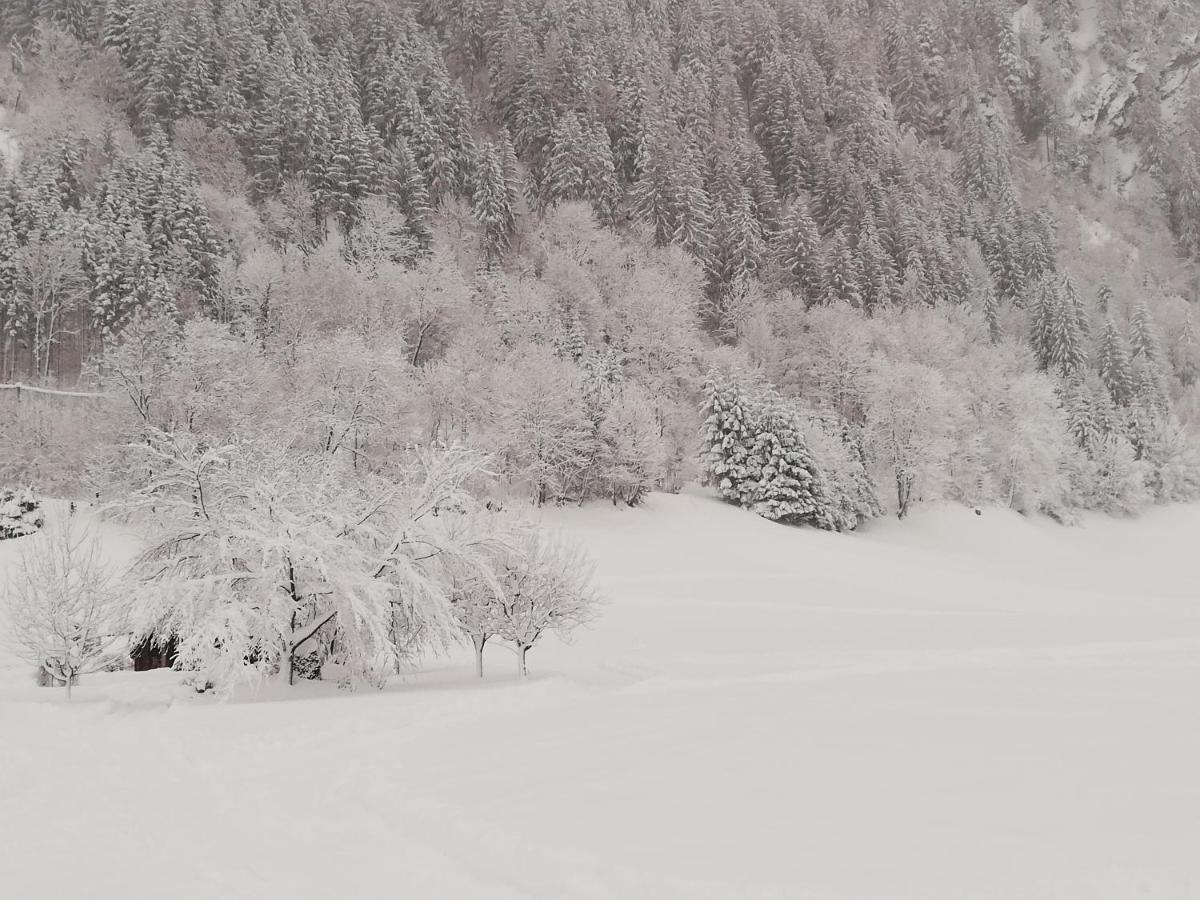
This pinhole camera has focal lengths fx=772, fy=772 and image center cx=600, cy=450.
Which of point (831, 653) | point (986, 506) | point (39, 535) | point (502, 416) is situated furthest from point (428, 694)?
point (986, 506)

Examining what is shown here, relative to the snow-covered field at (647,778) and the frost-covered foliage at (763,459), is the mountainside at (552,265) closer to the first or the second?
the frost-covered foliage at (763,459)

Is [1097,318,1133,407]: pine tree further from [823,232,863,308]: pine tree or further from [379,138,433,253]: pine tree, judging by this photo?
[379,138,433,253]: pine tree

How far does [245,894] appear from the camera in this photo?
746 centimetres

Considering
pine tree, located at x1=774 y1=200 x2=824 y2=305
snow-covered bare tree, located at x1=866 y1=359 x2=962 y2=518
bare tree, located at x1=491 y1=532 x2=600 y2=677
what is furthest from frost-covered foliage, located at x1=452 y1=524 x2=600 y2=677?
pine tree, located at x1=774 y1=200 x2=824 y2=305

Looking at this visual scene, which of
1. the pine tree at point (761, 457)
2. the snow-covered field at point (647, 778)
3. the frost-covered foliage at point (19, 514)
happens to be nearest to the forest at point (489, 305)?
the pine tree at point (761, 457)

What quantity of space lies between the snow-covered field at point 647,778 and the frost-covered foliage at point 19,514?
1150 cm

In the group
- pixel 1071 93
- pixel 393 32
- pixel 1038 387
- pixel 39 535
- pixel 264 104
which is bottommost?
pixel 39 535

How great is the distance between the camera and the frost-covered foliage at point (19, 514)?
2945 cm

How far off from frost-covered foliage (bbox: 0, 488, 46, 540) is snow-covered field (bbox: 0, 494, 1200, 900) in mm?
11497

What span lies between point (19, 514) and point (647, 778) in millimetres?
30569

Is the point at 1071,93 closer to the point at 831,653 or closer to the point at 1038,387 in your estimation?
the point at 1038,387

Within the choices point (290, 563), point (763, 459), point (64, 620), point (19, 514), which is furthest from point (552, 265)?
point (64, 620)

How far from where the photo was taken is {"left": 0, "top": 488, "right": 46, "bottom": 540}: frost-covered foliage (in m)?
29.5

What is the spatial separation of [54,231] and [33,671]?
37.1 metres
